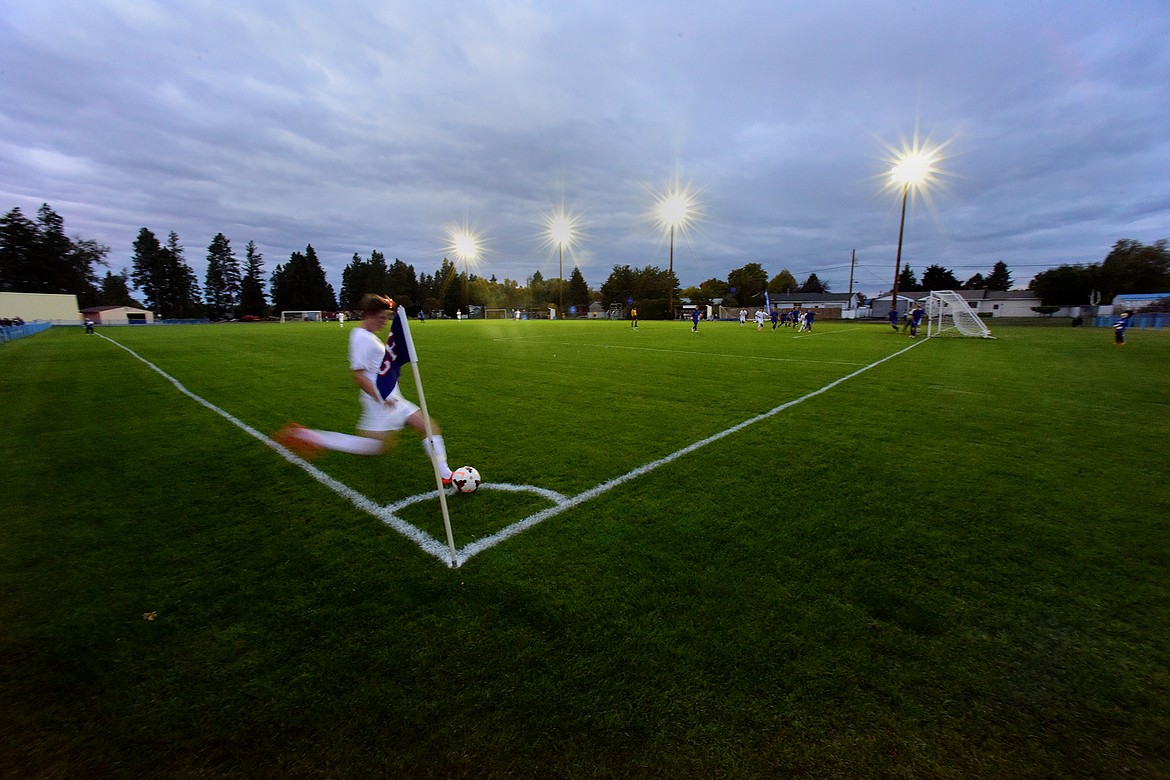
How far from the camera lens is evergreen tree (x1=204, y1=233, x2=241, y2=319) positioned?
10644cm

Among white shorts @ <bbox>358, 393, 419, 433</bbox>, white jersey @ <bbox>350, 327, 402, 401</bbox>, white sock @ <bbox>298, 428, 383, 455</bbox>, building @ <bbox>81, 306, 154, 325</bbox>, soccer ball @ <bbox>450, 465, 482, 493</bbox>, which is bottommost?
soccer ball @ <bbox>450, 465, 482, 493</bbox>

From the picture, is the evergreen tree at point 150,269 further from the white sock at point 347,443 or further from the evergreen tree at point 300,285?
the white sock at point 347,443

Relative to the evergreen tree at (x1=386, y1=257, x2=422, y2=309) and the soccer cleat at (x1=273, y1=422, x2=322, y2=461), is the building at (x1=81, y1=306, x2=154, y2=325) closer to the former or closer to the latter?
the evergreen tree at (x1=386, y1=257, x2=422, y2=309)

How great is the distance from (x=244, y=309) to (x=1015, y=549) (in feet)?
436

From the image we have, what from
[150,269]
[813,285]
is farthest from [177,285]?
[813,285]

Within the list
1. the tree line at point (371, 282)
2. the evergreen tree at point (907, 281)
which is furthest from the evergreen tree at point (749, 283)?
the evergreen tree at point (907, 281)

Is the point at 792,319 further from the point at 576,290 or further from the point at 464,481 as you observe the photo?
the point at 576,290

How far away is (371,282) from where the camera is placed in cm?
11938

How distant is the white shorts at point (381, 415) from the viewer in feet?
16.4

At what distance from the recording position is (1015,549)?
3.77m

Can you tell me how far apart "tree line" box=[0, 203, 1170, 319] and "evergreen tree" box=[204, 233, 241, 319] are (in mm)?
230

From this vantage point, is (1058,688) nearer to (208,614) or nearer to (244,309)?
(208,614)

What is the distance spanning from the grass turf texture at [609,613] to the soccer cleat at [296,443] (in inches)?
12.4

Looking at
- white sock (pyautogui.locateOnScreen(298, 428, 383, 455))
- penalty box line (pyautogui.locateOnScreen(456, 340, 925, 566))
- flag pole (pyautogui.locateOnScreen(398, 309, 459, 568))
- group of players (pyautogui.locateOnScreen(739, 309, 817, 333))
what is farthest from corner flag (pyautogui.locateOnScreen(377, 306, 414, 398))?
group of players (pyautogui.locateOnScreen(739, 309, 817, 333))
